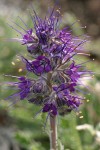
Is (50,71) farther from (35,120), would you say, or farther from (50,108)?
(35,120)

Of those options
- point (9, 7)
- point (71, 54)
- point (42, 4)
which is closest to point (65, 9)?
point (42, 4)

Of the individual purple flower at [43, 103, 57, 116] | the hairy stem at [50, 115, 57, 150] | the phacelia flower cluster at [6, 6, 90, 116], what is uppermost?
the phacelia flower cluster at [6, 6, 90, 116]

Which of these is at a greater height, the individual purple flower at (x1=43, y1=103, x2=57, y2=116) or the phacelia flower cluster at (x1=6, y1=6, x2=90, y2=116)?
the phacelia flower cluster at (x1=6, y1=6, x2=90, y2=116)

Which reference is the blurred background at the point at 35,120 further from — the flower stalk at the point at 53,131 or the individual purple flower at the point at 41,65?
the individual purple flower at the point at 41,65

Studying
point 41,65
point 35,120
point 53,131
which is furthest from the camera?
point 35,120

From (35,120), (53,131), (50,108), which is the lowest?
(53,131)

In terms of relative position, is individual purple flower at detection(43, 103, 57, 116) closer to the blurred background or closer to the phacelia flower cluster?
the phacelia flower cluster

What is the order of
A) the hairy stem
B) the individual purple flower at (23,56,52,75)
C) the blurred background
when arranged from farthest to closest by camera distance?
1. the blurred background
2. the hairy stem
3. the individual purple flower at (23,56,52,75)

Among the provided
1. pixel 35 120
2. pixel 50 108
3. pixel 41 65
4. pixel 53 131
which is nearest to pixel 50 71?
pixel 41 65

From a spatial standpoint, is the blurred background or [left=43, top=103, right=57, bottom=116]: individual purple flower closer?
[left=43, top=103, right=57, bottom=116]: individual purple flower

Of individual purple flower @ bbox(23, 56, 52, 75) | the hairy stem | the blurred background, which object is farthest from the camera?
the blurred background

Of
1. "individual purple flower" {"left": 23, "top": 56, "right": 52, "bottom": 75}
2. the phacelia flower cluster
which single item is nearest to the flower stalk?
the phacelia flower cluster
